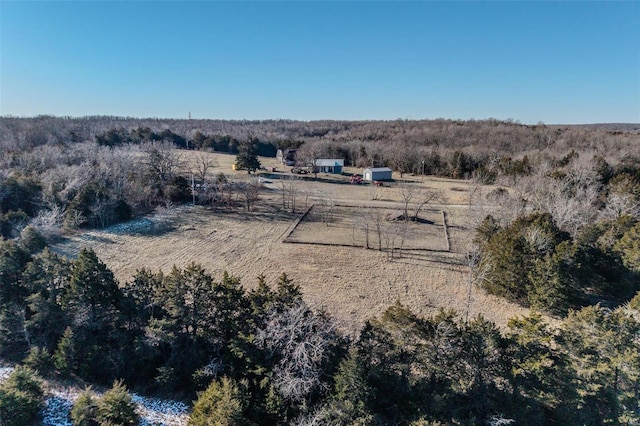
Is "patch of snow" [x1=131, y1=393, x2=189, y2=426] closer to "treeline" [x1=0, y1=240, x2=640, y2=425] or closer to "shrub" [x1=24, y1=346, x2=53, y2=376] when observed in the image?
"treeline" [x1=0, y1=240, x2=640, y2=425]

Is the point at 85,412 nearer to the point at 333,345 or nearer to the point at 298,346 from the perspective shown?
the point at 298,346

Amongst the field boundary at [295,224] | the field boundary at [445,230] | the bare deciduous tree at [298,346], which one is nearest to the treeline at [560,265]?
the field boundary at [445,230]

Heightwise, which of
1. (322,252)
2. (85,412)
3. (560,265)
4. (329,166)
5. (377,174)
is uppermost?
(329,166)

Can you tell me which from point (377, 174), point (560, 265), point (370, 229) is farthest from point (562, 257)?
point (377, 174)

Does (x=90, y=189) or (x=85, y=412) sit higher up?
(x=90, y=189)

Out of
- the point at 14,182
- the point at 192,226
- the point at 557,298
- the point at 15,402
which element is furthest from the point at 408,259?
the point at 14,182

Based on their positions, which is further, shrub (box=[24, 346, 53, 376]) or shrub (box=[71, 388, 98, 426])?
shrub (box=[24, 346, 53, 376])

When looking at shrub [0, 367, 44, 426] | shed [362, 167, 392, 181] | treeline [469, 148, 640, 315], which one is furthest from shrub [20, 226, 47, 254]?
shed [362, 167, 392, 181]
